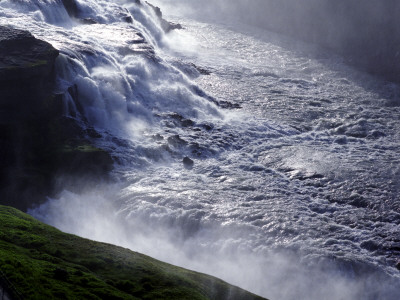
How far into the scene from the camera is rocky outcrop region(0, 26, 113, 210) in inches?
711

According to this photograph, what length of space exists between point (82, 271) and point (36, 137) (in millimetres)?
11935

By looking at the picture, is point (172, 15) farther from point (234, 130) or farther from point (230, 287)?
point (230, 287)

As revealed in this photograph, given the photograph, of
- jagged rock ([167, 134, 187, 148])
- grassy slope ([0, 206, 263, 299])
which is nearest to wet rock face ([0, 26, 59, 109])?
jagged rock ([167, 134, 187, 148])

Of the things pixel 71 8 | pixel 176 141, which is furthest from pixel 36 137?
pixel 71 8

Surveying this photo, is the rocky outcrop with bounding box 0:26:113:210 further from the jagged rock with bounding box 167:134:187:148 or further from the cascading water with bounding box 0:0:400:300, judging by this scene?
the jagged rock with bounding box 167:134:187:148

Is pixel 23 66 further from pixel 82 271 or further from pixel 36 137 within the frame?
pixel 82 271

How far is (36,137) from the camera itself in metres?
20.0

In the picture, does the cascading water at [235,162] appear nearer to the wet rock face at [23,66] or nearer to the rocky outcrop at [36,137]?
the rocky outcrop at [36,137]

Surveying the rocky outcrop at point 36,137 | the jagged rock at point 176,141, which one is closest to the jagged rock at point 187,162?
the jagged rock at point 176,141

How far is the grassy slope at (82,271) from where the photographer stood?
27.4ft

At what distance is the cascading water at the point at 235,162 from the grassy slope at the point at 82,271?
4.34 m

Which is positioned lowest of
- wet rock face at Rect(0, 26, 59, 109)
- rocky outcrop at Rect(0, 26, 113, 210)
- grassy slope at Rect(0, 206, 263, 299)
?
grassy slope at Rect(0, 206, 263, 299)

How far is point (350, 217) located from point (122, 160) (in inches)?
413

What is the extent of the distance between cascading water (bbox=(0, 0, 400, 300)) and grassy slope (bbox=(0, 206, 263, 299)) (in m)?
4.34
